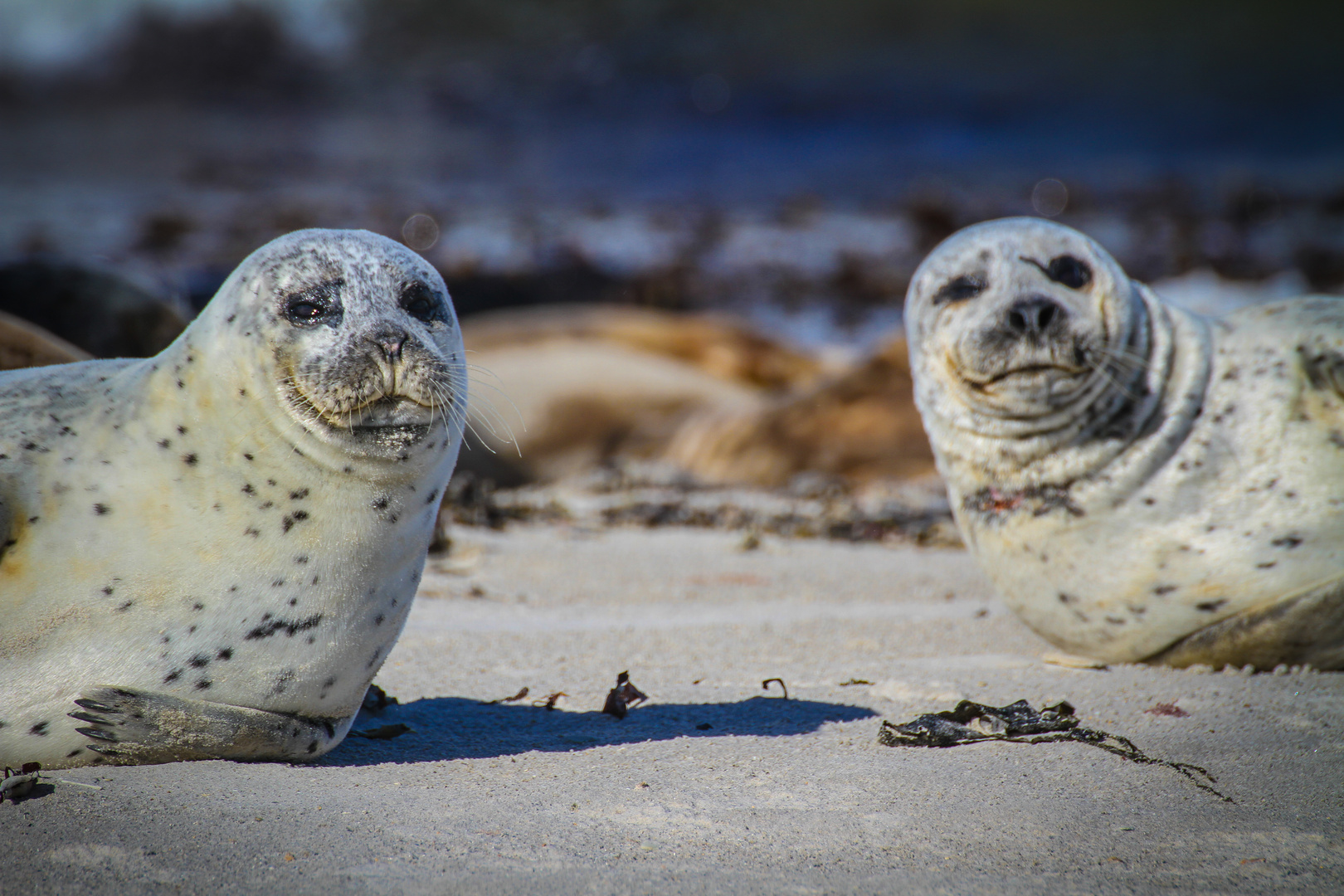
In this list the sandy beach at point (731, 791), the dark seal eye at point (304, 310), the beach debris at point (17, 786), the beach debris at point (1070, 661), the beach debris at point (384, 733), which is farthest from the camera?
the beach debris at point (1070, 661)

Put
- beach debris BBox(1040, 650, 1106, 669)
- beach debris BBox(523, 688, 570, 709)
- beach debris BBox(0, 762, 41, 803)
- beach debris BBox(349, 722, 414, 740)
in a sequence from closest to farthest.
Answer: beach debris BBox(0, 762, 41, 803)
beach debris BBox(349, 722, 414, 740)
beach debris BBox(523, 688, 570, 709)
beach debris BBox(1040, 650, 1106, 669)

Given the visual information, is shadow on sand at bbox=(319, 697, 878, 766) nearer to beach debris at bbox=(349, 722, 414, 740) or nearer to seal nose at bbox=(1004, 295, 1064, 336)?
beach debris at bbox=(349, 722, 414, 740)

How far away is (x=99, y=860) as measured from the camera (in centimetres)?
183

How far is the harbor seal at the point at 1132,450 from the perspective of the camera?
122 inches

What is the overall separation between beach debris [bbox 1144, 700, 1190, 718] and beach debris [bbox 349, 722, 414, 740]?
5.52ft

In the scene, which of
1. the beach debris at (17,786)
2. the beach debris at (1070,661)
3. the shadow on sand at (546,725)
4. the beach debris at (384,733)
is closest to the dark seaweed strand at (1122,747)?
the shadow on sand at (546,725)

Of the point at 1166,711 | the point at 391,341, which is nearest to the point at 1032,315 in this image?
the point at 1166,711

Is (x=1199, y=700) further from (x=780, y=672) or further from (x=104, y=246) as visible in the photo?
(x=104, y=246)

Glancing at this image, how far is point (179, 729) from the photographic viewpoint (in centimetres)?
221

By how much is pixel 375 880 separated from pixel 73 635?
80 centimetres

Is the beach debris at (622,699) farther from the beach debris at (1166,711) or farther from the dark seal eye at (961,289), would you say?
the dark seal eye at (961,289)

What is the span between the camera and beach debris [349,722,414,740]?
8.50ft

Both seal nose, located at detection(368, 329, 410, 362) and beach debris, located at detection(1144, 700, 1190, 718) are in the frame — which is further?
beach debris, located at detection(1144, 700, 1190, 718)

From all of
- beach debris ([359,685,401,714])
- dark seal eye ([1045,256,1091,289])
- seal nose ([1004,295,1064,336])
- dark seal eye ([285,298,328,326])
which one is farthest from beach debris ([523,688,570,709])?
dark seal eye ([1045,256,1091,289])
